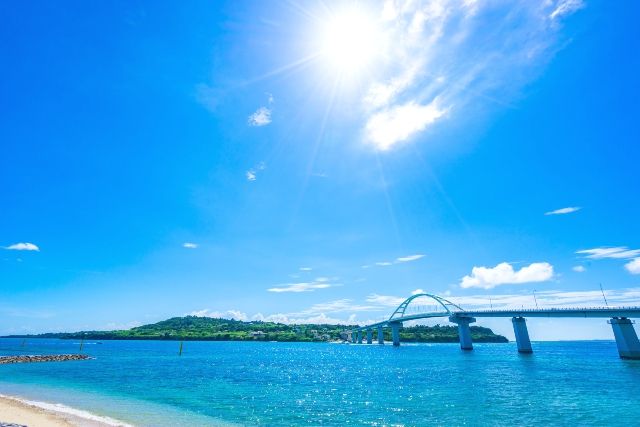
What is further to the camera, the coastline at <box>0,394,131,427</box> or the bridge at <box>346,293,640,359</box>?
the bridge at <box>346,293,640,359</box>

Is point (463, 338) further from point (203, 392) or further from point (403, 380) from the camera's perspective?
point (203, 392)

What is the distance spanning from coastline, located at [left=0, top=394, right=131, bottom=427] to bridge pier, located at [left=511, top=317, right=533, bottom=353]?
102m

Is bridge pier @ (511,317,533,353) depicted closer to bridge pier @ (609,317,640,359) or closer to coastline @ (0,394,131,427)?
bridge pier @ (609,317,640,359)

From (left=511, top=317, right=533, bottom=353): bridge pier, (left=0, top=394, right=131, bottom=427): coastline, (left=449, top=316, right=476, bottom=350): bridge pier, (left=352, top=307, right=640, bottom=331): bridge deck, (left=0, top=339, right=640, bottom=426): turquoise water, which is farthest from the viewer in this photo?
(left=449, top=316, right=476, bottom=350): bridge pier

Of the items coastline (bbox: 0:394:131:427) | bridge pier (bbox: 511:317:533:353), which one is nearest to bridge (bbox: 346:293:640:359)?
bridge pier (bbox: 511:317:533:353)

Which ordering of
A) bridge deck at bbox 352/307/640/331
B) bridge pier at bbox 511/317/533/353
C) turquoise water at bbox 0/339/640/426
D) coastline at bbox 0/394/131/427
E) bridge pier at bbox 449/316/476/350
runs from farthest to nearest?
bridge pier at bbox 449/316/476/350, bridge pier at bbox 511/317/533/353, bridge deck at bbox 352/307/640/331, turquoise water at bbox 0/339/640/426, coastline at bbox 0/394/131/427

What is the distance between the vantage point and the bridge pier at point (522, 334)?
3767 inches

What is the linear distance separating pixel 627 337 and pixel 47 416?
97.7 meters

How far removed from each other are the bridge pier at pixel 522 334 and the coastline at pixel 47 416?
10220cm

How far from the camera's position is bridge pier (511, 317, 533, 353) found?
3767 inches

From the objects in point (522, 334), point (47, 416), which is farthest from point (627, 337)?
point (47, 416)

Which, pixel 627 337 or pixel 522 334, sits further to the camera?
pixel 522 334

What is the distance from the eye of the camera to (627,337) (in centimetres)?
7231

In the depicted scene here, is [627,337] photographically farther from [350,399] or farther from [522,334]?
[350,399]
